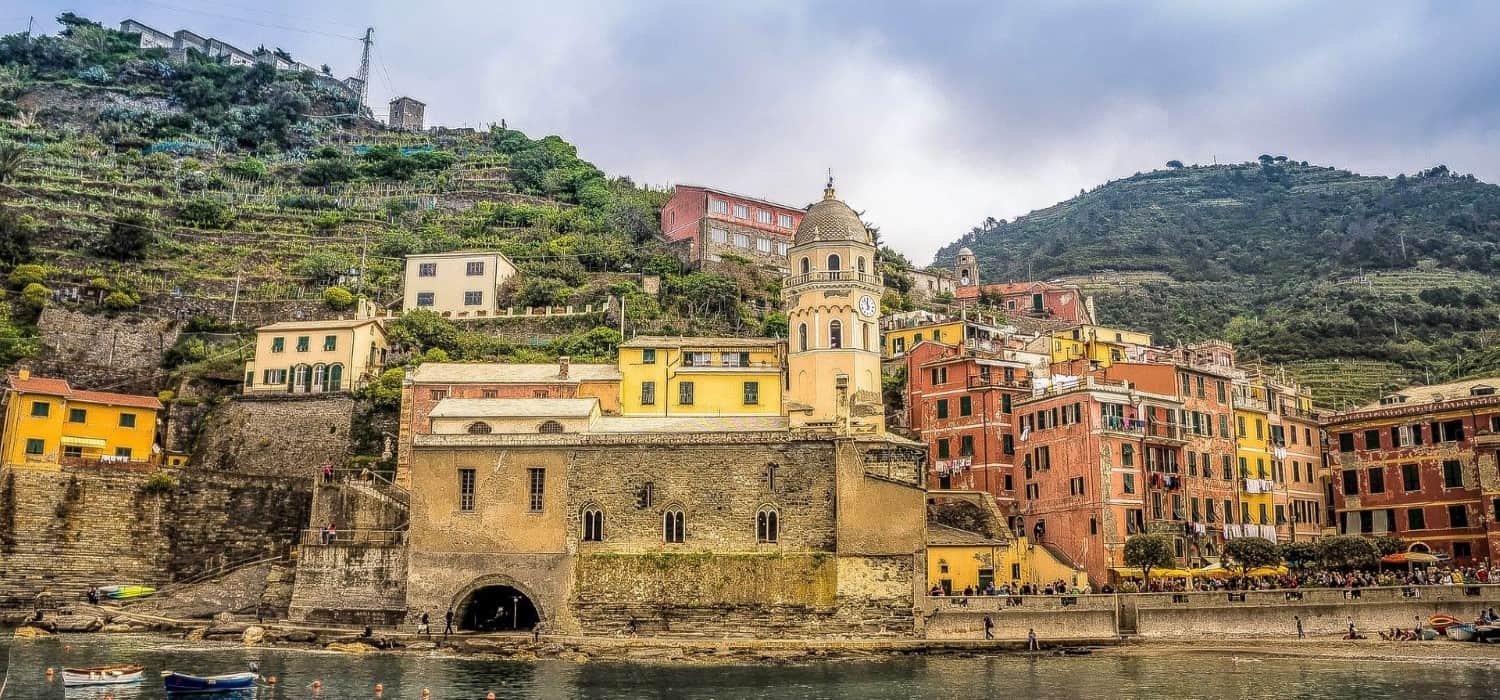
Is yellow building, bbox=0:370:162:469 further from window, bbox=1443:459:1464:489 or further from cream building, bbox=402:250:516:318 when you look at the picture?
window, bbox=1443:459:1464:489

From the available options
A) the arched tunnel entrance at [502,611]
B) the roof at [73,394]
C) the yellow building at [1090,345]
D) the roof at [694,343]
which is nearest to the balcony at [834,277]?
the roof at [694,343]

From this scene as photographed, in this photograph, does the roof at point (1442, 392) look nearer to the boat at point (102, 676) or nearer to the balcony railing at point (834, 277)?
the balcony railing at point (834, 277)

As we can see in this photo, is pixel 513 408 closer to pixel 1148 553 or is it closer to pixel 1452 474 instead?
pixel 1148 553

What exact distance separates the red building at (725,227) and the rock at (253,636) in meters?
42.3

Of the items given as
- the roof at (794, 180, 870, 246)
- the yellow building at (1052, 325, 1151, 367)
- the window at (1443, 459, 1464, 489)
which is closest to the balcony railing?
the roof at (794, 180, 870, 246)

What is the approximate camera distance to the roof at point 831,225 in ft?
174

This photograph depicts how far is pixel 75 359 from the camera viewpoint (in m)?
63.1

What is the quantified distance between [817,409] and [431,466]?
1562cm

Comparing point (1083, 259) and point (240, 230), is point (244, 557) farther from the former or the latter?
point (1083, 259)

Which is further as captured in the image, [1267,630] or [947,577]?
[947,577]

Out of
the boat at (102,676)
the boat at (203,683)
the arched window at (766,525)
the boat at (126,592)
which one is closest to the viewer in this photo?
the boat at (203,683)

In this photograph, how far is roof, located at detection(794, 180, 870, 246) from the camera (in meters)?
53.0

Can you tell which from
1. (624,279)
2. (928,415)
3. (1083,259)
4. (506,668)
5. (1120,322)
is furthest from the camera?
(1083,259)

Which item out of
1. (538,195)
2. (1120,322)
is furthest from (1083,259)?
(538,195)
